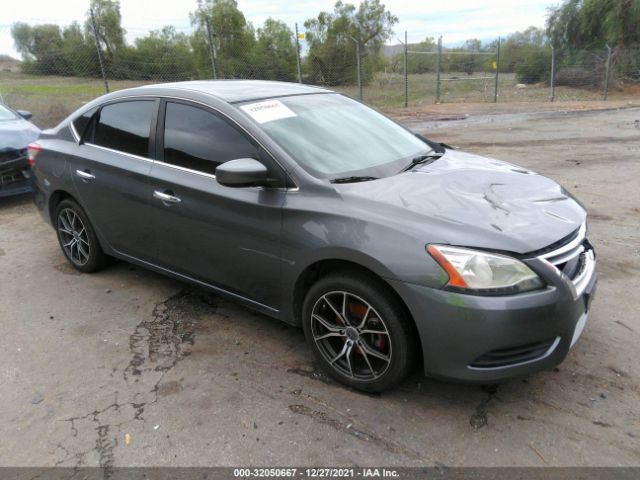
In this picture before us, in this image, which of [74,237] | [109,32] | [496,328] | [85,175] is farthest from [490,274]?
[109,32]

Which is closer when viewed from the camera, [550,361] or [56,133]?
[550,361]

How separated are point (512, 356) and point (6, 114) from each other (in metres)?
8.25

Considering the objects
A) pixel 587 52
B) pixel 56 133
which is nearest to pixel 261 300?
pixel 56 133

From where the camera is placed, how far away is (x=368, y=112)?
13.5ft

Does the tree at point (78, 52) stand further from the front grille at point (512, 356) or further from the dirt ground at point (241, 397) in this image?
the front grille at point (512, 356)

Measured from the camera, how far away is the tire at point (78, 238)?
4.50 m

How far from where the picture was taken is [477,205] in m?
2.78

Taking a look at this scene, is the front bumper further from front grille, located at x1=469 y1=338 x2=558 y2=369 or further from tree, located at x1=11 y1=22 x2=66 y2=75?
tree, located at x1=11 y1=22 x2=66 y2=75

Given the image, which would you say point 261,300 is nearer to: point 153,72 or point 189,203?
point 189,203

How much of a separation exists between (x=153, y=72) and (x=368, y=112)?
40.4 ft

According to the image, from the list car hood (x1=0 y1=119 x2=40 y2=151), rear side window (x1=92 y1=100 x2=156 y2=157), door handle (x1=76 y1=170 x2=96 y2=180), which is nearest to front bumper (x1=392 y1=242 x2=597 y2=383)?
rear side window (x1=92 y1=100 x2=156 y2=157)

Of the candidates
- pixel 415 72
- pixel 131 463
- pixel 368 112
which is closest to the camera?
pixel 131 463

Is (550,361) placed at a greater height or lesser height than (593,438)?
greater

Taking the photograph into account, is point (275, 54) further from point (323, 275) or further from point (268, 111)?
point (323, 275)
